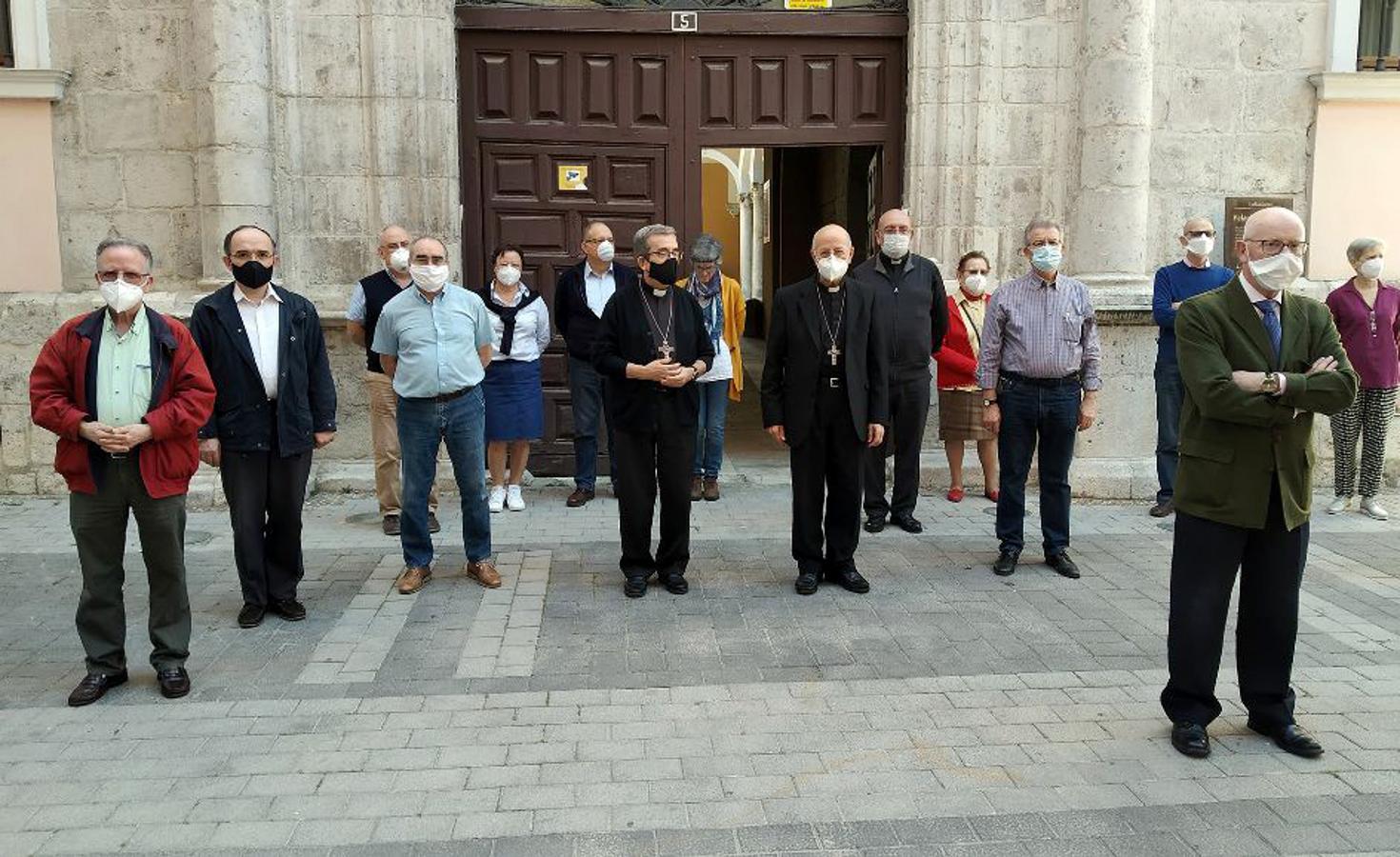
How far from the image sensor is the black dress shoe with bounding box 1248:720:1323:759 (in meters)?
4.06

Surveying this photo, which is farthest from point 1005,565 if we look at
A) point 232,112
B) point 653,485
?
point 232,112

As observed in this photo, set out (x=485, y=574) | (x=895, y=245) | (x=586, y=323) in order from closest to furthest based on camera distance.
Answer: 1. (x=485, y=574)
2. (x=895, y=245)
3. (x=586, y=323)

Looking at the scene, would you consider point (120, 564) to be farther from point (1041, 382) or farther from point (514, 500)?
point (1041, 382)

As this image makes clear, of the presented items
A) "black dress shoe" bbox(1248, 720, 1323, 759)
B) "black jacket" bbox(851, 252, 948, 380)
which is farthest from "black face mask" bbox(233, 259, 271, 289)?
"black dress shoe" bbox(1248, 720, 1323, 759)

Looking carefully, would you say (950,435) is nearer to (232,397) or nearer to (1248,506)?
(1248,506)

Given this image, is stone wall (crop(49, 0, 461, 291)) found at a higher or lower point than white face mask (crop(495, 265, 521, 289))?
higher

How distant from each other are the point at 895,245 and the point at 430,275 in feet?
10.0

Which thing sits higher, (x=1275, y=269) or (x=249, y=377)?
(x=1275, y=269)

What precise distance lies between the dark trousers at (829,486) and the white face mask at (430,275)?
210 cm

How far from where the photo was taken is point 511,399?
7938 mm

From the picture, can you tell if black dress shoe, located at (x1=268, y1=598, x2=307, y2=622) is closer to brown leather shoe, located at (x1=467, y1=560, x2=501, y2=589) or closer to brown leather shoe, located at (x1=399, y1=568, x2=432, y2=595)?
brown leather shoe, located at (x1=399, y1=568, x2=432, y2=595)

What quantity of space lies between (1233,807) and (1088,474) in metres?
5.22

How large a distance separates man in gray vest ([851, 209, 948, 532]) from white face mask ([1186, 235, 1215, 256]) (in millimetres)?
1807

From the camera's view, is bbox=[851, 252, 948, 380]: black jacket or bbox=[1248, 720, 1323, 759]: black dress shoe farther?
bbox=[851, 252, 948, 380]: black jacket
